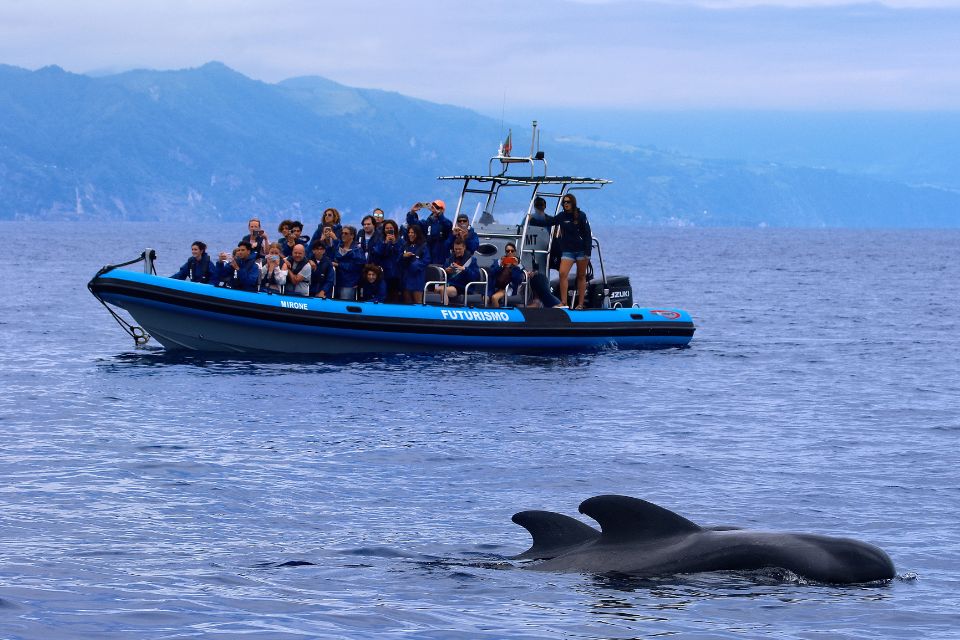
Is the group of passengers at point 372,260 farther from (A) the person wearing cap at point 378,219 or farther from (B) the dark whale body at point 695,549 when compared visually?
(B) the dark whale body at point 695,549

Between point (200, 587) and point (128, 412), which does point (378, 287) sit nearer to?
point (128, 412)

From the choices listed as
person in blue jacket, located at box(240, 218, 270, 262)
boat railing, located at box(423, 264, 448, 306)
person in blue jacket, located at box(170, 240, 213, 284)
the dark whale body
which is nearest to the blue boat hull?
boat railing, located at box(423, 264, 448, 306)

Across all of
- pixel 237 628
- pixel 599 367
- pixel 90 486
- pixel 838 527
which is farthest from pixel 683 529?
pixel 599 367

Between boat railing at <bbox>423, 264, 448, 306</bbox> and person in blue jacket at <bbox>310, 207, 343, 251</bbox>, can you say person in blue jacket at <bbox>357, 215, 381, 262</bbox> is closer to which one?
person in blue jacket at <bbox>310, 207, 343, 251</bbox>

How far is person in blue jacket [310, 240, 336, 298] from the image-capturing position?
25.0 meters

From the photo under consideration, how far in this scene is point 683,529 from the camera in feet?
31.2

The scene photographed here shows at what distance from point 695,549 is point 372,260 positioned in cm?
1659

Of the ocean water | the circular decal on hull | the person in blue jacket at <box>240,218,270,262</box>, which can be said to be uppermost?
the person in blue jacket at <box>240,218,270,262</box>

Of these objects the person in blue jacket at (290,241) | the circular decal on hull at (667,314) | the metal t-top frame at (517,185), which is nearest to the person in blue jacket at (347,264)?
the person in blue jacket at (290,241)

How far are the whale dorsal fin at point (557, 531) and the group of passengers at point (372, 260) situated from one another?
15.0 m

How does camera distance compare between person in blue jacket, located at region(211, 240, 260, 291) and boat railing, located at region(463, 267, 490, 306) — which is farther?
boat railing, located at region(463, 267, 490, 306)

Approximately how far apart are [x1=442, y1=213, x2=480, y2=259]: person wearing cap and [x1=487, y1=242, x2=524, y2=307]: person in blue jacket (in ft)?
2.16

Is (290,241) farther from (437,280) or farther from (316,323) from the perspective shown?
(437,280)

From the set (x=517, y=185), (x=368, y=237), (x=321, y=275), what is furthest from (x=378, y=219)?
(x=517, y=185)
